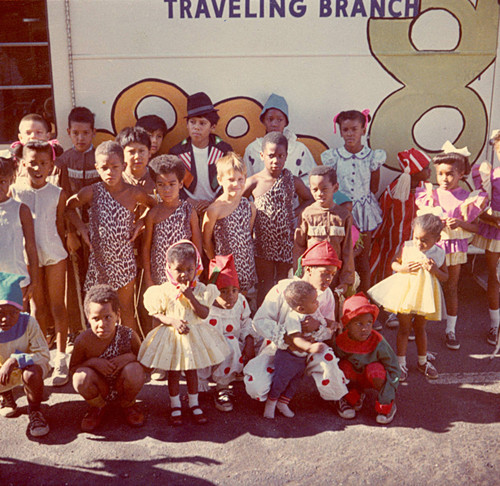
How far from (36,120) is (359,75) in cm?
290

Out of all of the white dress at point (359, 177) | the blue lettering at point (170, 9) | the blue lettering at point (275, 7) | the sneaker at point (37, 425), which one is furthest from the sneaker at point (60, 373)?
the blue lettering at point (275, 7)

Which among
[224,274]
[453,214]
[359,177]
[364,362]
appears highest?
[359,177]

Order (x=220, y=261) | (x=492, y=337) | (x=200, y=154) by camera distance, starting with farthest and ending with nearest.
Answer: (x=200, y=154), (x=492, y=337), (x=220, y=261)

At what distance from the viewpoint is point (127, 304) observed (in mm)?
4070

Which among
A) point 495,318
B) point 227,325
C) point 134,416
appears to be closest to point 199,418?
point 134,416

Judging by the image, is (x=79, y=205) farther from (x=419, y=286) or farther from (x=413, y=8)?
(x=413, y=8)

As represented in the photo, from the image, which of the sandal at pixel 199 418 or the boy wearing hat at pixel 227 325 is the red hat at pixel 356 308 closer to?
the boy wearing hat at pixel 227 325

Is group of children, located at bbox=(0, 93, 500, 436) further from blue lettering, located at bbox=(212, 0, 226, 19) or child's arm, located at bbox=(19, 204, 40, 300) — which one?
blue lettering, located at bbox=(212, 0, 226, 19)

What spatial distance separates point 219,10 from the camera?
4.98m

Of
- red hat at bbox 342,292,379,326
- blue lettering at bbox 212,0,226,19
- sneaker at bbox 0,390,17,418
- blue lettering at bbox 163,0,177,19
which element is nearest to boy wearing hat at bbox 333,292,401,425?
red hat at bbox 342,292,379,326

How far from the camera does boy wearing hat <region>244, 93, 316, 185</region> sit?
4887 mm

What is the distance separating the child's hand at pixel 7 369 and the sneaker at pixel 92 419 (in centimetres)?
51

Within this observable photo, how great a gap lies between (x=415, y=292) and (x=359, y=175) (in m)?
1.42

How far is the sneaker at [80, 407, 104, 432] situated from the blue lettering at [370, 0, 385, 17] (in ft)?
13.4
